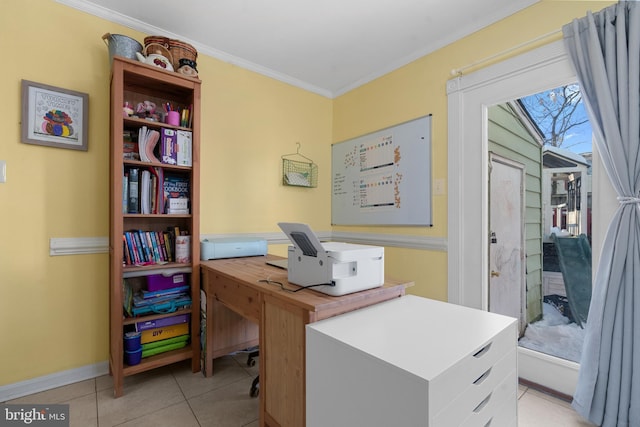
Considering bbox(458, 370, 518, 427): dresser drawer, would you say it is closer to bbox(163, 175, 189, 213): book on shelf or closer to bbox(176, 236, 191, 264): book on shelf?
bbox(176, 236, 191, 264): book on shelf

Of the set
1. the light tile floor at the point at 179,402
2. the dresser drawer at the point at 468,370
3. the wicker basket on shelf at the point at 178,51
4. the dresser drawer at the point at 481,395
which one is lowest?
the light tile floor at the point at 179,402

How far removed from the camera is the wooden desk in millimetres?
1184

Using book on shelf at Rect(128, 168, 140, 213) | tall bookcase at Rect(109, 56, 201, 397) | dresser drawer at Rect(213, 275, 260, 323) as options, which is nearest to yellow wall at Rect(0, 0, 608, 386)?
tall bookcase at Rect(109, 56, 201, 397)

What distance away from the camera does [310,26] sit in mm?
2170

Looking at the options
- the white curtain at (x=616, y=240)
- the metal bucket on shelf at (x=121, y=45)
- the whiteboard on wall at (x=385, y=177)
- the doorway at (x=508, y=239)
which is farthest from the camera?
the whiteboard on wall at (x=385, y=177)

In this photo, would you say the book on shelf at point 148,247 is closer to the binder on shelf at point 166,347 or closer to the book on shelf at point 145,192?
the book on shelf at point 145,192

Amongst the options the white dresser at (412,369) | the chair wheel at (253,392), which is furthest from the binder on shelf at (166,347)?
the white dresser at (412,369)

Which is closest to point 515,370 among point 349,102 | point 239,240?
point 239,240

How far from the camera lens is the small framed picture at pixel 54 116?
1.78 metres

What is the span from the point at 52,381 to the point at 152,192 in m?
1.34

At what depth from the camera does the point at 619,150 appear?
150 cm

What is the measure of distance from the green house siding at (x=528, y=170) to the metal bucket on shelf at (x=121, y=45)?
2.50 m

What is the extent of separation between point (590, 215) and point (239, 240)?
2.37 meters

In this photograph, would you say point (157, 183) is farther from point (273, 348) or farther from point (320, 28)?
point (320, 28)
